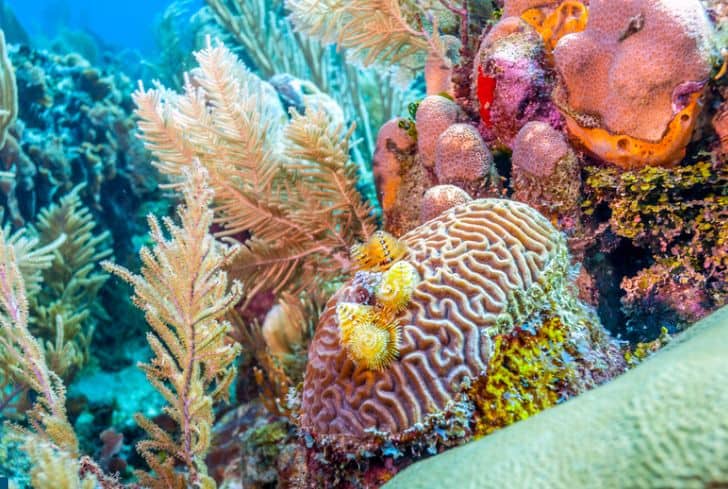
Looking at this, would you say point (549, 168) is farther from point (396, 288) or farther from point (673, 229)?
point (396, 288)

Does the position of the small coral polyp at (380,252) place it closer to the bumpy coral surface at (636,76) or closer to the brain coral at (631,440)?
the brain coral at (631,440)

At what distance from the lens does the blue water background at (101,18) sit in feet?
65.3

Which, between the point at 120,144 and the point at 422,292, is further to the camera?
the point at 120,144

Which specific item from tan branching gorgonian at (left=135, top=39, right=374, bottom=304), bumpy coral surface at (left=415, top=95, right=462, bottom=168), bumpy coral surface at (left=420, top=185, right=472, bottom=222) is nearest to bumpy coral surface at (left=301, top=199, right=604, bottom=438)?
bumpy coral surface at (left=420, top=185, right=472, bottom=222)

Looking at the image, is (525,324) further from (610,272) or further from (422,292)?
(610,272)

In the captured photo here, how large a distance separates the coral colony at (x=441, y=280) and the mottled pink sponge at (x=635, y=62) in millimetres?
11

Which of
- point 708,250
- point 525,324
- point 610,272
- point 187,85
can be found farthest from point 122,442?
point 708,250

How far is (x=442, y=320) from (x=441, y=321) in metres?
0.01

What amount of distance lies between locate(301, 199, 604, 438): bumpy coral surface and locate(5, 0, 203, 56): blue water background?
11408 millimetres

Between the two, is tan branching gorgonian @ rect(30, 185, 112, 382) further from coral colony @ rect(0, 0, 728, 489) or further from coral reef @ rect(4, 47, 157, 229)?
coral reef @ rect(4, 47, 157, 229)

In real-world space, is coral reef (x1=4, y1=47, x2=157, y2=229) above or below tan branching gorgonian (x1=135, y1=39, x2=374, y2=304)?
above

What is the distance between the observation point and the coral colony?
1.36 meters

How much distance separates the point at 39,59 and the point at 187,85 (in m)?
4.99

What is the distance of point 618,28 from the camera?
2.48 m
